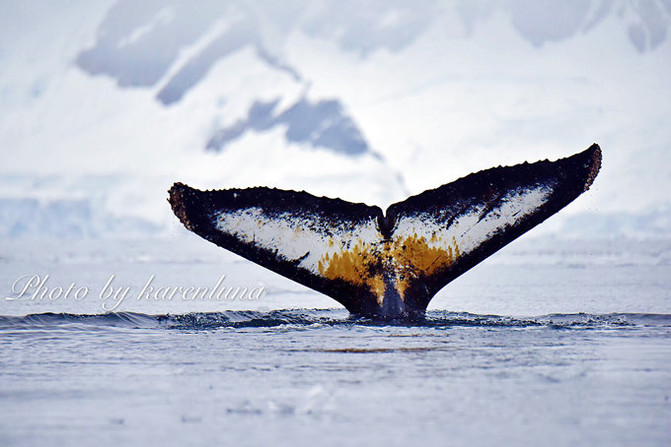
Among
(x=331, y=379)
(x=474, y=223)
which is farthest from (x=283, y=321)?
(x=331, y=379)

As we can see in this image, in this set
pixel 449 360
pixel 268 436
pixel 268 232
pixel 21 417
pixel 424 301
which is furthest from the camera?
pixel 424 301

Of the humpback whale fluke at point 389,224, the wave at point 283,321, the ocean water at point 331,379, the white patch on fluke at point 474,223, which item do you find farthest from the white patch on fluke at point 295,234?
the wave at point 283,321

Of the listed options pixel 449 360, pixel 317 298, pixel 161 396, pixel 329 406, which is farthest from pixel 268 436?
pixel 317 298

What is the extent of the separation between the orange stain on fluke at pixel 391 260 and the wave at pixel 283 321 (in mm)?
415

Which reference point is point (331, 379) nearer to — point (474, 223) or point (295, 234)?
point (295, 234)

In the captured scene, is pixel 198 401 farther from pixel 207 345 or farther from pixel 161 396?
pixel 207 345

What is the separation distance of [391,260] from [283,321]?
4.60 feet

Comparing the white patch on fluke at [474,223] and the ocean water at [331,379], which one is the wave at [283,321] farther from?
the white patch on fluke at [474,223]

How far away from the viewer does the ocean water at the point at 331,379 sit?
157 inches

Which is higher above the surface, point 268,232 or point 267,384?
point 268,232

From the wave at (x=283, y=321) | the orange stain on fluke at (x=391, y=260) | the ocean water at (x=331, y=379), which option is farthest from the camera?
the wave at (x=283, y=321)

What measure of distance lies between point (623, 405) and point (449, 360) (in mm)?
1531

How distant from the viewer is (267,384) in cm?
511

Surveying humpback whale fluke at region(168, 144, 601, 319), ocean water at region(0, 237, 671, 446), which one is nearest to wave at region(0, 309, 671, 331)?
ocean water at region(0, 237, 671, 446)
